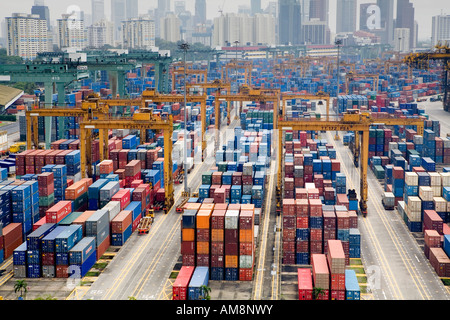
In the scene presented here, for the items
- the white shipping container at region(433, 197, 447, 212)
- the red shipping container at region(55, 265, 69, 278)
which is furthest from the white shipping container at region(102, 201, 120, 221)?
the white shipping container at region(433, 197, 447, 212)

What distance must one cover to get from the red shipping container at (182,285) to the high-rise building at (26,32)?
51.7 m

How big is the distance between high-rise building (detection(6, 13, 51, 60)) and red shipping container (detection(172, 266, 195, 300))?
51655mm

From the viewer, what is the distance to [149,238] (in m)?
51.8

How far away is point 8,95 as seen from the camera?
137500 millimetres

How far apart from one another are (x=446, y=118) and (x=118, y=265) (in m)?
108

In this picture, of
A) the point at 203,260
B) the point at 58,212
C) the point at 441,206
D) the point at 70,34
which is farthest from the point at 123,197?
the point at 70,34

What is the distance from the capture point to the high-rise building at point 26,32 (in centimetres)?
9122

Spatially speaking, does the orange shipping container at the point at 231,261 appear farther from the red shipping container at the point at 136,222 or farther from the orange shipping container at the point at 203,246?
the red shipping container at the point at 136,222

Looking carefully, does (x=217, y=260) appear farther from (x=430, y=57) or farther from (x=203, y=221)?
(x=430, y=57)

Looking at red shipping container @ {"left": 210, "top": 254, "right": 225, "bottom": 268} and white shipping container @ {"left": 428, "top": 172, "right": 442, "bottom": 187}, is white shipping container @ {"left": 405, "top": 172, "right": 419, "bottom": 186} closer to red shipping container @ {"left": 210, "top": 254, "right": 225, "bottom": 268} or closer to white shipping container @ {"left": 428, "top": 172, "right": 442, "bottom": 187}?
white shipping container @ {"left": 428, "top": 172, "right": 442, "bottom": 187}

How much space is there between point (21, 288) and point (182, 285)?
1189cm

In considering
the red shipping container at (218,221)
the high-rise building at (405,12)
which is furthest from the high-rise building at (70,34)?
the red shipping container at (218,221)

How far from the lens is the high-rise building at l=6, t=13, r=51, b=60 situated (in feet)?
299
